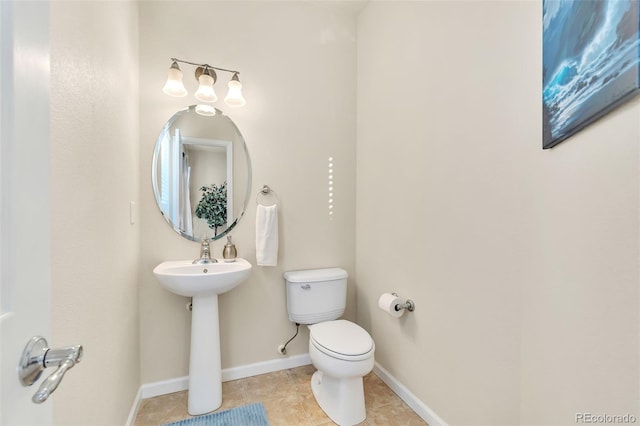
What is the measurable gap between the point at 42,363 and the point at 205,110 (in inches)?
68.3

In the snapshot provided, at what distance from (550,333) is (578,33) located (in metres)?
0.96

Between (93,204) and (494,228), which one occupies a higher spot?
(93,204)

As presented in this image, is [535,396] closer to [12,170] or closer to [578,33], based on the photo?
[578,33]

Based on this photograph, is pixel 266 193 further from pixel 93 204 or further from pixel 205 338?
pixel 93 204

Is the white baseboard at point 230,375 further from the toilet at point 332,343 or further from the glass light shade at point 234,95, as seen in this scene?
the glass light shade at point 234,95

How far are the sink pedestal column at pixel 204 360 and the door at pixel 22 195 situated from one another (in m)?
1.21

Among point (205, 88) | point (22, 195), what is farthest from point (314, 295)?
point (22, 195)

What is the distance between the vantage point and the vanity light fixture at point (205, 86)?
5.44ft

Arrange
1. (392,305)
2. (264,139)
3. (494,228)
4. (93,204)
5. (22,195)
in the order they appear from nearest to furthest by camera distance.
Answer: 1. (22,195)
2. (93,204)
3. (494,228)
4. (392,305)
5. (264,139)

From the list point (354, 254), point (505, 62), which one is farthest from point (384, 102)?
point (354, 254)

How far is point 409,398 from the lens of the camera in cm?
168

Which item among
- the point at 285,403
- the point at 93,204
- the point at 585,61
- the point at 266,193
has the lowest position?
the point at 285,403

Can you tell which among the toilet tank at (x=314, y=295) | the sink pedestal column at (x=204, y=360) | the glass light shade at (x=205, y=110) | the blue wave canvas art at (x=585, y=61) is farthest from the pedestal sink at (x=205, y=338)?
the blue wave canvas art at (x=585, y=61)

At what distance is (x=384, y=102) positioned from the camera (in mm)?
1938
